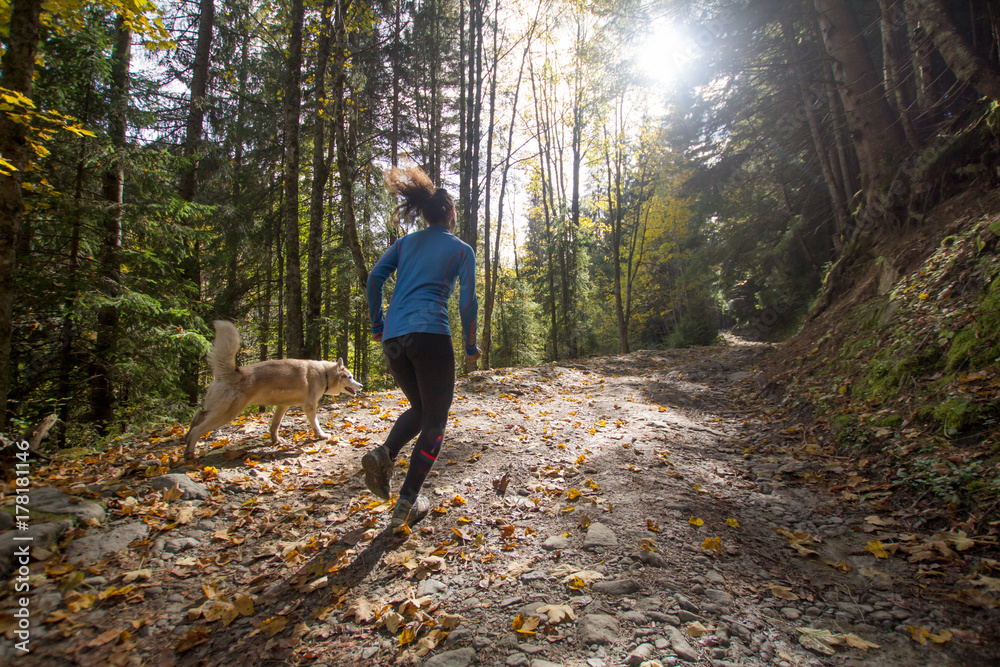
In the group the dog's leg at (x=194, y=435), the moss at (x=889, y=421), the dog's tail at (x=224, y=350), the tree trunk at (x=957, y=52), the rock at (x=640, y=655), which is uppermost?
the tree trunk at (x=957, y=52)

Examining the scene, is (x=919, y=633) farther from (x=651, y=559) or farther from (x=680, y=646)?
(x=651, y=559)

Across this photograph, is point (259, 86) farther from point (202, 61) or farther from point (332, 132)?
point (332, 132)

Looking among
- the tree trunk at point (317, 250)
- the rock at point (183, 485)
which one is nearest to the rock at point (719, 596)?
the rock at point (183, 485)

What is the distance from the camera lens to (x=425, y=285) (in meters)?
2.88

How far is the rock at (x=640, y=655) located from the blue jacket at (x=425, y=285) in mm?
1963

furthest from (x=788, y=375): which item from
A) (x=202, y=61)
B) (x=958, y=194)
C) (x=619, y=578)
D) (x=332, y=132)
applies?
(x=202, y=61)

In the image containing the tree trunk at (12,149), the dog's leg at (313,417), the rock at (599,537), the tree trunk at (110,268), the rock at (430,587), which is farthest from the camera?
the tree trunk at (110,268)

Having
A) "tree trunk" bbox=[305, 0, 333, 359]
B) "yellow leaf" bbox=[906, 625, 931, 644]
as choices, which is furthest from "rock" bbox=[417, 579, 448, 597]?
"tree trunk" bbox=[305, 0, 333, 359]

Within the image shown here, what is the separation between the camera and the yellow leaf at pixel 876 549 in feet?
7.92

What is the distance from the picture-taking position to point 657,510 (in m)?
3.14

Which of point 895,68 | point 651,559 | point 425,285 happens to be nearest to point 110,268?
point 425,285

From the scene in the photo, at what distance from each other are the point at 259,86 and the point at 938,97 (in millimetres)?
16539

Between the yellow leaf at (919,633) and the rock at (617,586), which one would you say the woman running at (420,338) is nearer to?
the rock at (617,586)

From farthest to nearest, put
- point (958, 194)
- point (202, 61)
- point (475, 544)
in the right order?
point (202, 61)
point (958, 194)
point (475, 544)
